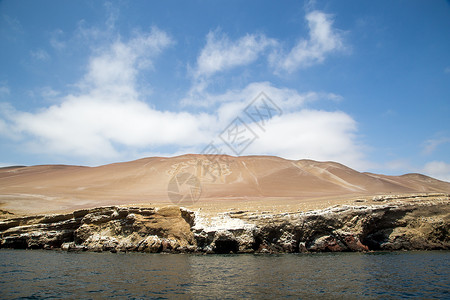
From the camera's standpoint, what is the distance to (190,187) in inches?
2586

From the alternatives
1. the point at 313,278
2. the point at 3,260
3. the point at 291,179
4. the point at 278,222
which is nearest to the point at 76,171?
the point at 291,179

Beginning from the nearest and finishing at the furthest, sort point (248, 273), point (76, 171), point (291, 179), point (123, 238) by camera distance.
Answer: point (248, 273)
point (123, 238)
point (291, 179)
point (76, 171)

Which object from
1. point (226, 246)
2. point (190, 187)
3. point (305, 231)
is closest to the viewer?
point (226, 246)

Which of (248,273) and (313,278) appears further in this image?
(248,273)

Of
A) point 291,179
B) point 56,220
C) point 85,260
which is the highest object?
point 291,179

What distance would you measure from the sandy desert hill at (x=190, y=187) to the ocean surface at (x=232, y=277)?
30753 mm

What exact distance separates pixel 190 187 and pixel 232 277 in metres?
53.3

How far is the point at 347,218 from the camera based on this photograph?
21.8 m

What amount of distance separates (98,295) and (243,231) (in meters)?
12.6

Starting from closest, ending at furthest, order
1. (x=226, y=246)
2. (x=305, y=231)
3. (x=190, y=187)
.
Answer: (x=226, y=246)
(x=305, y=231)
(x=190, y=187)

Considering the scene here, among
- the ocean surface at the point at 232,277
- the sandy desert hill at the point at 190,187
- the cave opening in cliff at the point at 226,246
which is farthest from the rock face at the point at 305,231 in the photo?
the sandy desert hill at the point at 190,187

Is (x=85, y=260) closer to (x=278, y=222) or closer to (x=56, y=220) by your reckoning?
(x=56, y=220)

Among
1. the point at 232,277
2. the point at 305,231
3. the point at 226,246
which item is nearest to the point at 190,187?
the point at 226,246

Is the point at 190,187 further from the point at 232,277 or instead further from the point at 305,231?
the point at 232,277
